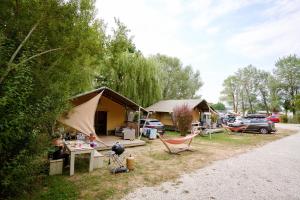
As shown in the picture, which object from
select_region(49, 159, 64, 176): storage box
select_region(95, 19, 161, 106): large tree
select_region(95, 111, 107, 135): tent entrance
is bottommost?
select_region(49, 159, 64, 176): storage box

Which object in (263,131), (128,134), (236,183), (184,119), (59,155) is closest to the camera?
(236,183)

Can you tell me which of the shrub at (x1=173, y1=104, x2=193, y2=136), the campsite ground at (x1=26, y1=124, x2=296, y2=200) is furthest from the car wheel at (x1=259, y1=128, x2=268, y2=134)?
the campsite ground at (x1=26, y1=124, x2=296, y2=200)

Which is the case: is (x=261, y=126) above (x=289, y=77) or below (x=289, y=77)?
below

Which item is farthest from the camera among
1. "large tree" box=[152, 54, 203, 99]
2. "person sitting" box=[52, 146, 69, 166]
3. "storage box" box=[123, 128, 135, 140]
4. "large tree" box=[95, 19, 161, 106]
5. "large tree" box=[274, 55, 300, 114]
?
"large tree" box=[274, 55, 300, 114]

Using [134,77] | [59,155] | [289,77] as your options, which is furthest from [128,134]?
[289,77]

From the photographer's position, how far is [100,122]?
46.9 feet

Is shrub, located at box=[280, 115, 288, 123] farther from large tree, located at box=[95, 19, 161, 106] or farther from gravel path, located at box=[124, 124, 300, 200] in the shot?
gravel path, located at box=[124, 124, 300, 200]

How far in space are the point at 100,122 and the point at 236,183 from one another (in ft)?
34.7

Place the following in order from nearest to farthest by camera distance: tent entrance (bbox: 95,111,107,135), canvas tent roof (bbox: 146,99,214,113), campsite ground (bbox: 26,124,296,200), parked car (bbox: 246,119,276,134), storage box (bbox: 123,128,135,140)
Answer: campsite ground (bbox: 26,124,296,200), storage box (bbox: 123,128,135,140), tent entrance (bbox: 95,111,107,135), parked car (bbox: 246,119,276,134), canvas tent roof (bbox: 146,99,214,113)

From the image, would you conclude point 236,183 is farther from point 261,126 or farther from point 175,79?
point 175,79

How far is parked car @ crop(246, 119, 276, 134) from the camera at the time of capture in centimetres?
1758

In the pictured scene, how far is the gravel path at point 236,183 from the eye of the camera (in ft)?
15.6

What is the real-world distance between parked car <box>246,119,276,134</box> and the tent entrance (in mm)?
13109

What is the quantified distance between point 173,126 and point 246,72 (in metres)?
34.8
